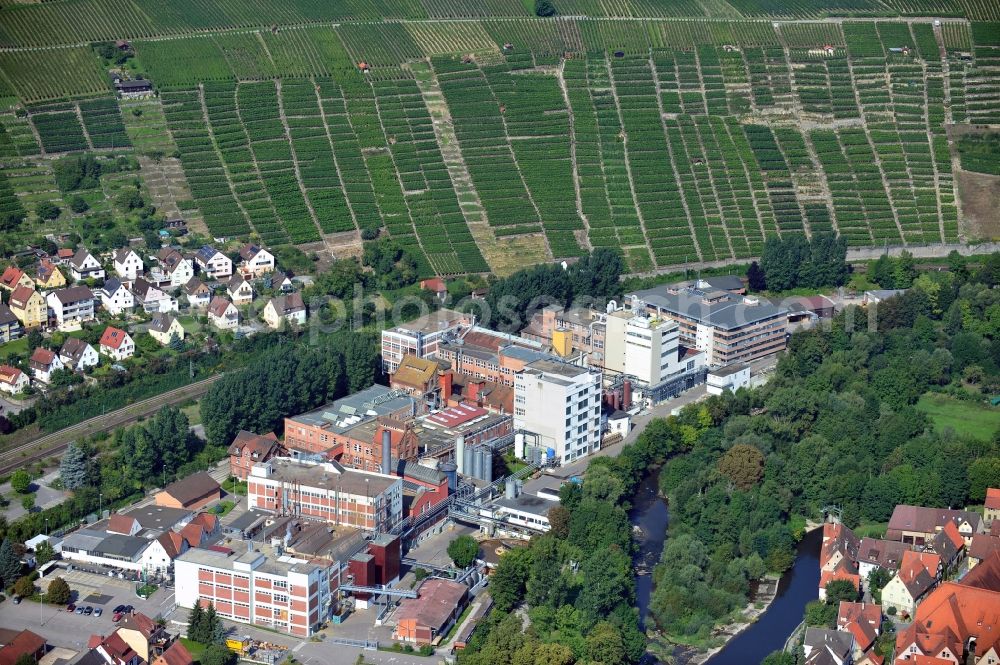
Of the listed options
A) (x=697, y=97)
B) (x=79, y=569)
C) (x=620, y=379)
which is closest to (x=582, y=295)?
(x=620, y=379)

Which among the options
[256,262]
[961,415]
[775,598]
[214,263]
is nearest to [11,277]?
[214,263]

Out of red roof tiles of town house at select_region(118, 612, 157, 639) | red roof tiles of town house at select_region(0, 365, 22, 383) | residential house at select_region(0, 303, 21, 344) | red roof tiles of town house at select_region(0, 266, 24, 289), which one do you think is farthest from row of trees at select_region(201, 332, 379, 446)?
red roof tiles of town house at select_region(118, 612, 157, 639)

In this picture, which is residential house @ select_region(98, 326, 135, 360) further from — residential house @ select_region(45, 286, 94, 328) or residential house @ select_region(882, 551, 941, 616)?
residential house @ select_region(882, 551, 941, 616)

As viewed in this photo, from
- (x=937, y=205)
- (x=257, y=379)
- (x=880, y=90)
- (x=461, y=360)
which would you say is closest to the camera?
(x=257, y=379)

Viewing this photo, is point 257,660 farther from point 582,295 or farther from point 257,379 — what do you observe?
point 582,295

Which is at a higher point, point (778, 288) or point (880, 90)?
point (880, 90)

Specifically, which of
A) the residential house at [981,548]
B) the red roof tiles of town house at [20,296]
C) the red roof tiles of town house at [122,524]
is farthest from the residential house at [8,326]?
the residential house at [981,548]
